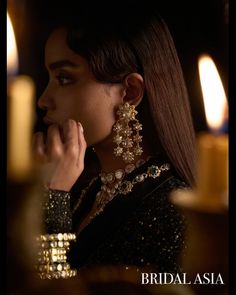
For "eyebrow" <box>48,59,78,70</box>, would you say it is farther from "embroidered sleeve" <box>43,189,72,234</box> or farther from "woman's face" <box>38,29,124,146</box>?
"embroidered sleeve" <box>43,189,72,234</box>

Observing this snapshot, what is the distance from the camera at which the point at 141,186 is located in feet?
1.77

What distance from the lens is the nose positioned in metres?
0.53

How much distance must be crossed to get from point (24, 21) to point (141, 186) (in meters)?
0.19

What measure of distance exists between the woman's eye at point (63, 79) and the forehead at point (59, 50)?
0.02 metres

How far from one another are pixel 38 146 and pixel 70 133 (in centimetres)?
3

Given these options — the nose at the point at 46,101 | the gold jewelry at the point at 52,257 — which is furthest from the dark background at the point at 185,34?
the gold jewelry at the point at 52,257

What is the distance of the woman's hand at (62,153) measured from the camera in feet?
1.65

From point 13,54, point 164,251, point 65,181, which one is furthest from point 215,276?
point 13,54

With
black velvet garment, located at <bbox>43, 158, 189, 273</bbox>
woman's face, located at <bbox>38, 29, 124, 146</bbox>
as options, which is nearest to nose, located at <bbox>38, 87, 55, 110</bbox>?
woman's face, located at <bbox>38, 29, 124, 146</bbox>

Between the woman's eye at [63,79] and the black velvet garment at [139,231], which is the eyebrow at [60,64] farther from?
the black velvet garment at [139,231]

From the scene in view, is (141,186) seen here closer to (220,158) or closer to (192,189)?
(192,189)

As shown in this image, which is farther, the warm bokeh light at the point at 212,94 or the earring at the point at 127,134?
the earring at the point at 127,134

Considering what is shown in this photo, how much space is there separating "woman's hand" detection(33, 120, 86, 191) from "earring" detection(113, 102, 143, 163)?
4cm

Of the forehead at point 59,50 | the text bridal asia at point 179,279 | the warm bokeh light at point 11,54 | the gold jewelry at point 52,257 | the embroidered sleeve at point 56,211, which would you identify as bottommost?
the text bridal asia at point 179,279
